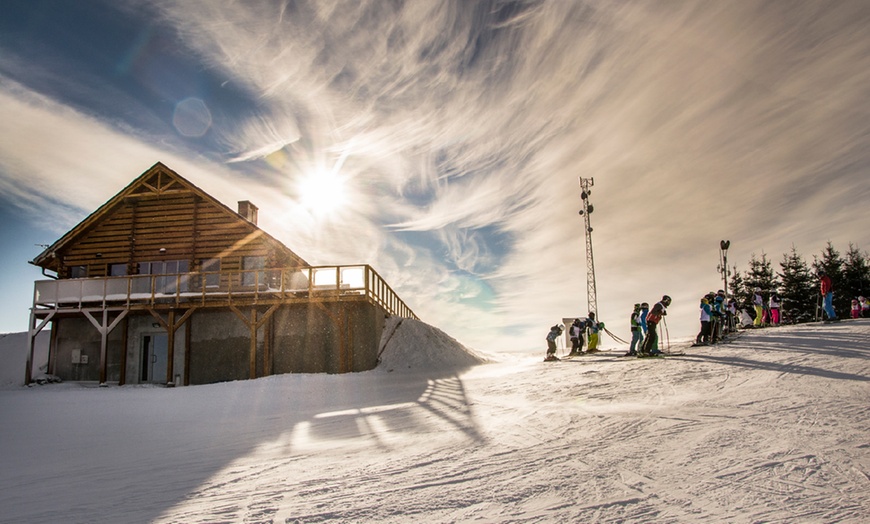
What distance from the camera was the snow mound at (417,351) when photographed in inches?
803

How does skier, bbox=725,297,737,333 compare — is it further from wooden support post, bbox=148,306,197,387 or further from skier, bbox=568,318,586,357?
wooden support post, bbox=148,306,197,387

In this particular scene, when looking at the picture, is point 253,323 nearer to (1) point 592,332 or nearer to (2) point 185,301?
(2) point 185,301

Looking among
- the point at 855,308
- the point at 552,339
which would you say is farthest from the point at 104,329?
the point at 855,308

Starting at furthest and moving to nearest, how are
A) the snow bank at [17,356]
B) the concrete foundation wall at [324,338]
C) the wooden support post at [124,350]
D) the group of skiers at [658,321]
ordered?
the snow bank at [17,356] → the wooden support post at [124,350] → the concrete foundation wall at [324,338] → the group of skiers at [658,321]

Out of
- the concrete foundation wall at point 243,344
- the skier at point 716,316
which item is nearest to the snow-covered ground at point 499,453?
the skier at point 716,316

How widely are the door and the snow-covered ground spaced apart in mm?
9503

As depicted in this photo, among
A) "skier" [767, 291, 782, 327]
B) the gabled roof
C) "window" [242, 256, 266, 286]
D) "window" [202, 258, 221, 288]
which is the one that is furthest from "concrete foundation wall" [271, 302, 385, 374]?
"skier" [767, 291, 782, 327]

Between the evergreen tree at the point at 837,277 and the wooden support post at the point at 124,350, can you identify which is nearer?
the wooden support post at the point at 124,350

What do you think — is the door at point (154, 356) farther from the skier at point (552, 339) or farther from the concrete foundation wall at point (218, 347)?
the skier at point (552, 339)

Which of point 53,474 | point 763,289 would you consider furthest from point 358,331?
point 763,289

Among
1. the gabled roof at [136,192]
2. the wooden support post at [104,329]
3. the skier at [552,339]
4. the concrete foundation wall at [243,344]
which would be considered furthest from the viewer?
the gabled roof at [136,192]

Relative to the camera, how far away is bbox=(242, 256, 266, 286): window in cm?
1977

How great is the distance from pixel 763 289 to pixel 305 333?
3651 centimetres

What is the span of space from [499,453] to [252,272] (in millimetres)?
16421
